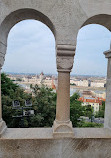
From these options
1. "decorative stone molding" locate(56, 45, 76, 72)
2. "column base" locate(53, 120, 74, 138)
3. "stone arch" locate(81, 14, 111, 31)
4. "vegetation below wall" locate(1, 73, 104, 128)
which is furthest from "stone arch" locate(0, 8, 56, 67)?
"vegetation below wall" locate(1, 73, 104, 128)

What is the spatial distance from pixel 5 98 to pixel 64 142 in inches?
283

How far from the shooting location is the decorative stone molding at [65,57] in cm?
211

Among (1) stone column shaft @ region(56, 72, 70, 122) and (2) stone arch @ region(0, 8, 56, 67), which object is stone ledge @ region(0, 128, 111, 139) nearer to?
(1) stone column shaft @ region(56, 72, 70, 122)

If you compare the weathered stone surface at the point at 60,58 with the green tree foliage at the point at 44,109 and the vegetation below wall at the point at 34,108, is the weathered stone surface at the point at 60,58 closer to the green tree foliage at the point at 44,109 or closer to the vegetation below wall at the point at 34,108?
the vegetation below wall at the point at 34,108

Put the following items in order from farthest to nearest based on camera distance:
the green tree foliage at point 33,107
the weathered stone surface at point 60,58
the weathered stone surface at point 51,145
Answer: the green tree foliage at point 33,107 → the weathered stone surface at point 51,145 → the weathered stone surface at point 60,58

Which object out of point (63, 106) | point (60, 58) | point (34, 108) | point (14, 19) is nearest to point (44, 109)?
point (34, 108)

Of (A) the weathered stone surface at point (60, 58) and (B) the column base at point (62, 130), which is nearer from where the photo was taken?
(A) the weathered stone surface at point (60, 58)

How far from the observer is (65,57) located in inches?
84.4

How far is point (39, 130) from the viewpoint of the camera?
249cm

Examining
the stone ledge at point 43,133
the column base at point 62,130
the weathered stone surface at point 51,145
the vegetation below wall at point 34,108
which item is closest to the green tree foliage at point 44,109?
the vegetation below wall at point 34,108

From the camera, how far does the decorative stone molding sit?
2.11m

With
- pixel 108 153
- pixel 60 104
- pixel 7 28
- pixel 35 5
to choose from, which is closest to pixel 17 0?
pixel 35 5

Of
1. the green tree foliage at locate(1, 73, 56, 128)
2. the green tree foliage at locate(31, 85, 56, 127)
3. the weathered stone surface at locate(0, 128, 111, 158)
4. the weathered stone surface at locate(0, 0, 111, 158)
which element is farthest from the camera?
the green tree foliage at locate(31, 85, 56, 127)

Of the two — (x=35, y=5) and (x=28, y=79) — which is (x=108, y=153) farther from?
(x=28, y=79)
